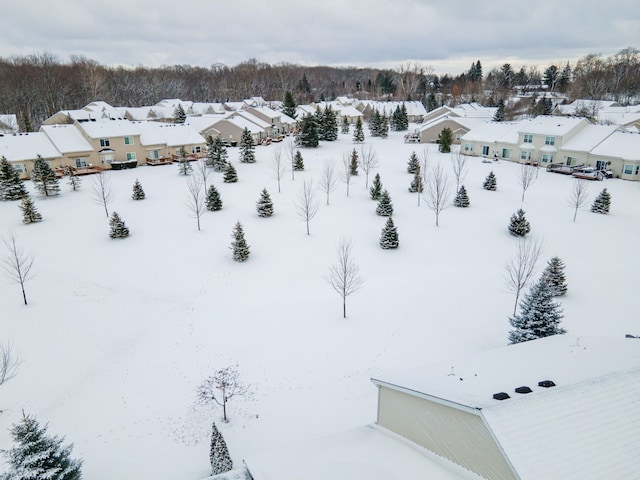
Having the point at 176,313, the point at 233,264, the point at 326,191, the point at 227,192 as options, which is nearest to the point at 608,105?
the point at 326,191

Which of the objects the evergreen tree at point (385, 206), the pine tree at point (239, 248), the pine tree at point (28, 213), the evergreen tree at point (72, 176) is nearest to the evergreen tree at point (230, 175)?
the evergreen tree at point (72, 176)

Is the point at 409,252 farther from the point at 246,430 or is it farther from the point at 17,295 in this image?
the point at 17,295

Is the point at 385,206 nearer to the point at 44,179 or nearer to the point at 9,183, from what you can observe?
the point at 44,179

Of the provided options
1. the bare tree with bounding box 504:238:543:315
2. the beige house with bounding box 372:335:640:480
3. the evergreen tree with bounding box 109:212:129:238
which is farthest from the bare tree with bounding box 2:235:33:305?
the bare tree with bounding box 504:238:543:315

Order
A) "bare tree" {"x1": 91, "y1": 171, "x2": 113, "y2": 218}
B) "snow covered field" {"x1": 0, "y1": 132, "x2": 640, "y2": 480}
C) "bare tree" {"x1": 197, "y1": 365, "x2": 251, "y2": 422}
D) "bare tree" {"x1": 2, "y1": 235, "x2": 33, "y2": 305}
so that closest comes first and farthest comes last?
1. "snow covered field" {"x1": 0, "y1": 132, "x2": 640, "y2": 480}
2. "bare tree" {"x1": 197, "y1": 365, "x2": 251, "y2": 422}
3. "bare tree" {"x1": 2, "y1": 235, "x2": 33, "y2": 305}
4. "bare tree" {"x1": 91, "y1": 171, "x2": 113, "y2": 218}

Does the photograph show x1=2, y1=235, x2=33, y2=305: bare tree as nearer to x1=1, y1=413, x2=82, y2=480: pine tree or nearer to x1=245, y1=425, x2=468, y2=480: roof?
x1=1, y1=413, x2=82, y2=480: pine tree

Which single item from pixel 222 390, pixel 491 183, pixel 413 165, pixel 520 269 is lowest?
pixel 222 390

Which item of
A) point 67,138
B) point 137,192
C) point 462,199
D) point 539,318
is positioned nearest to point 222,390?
point 539,318
